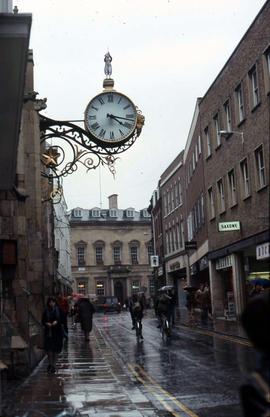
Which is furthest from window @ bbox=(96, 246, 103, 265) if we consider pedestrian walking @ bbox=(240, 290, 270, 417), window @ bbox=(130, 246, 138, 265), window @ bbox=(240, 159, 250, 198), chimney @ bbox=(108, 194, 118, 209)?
pedestrian walking @ bbox=(240, 290, 270, 417)

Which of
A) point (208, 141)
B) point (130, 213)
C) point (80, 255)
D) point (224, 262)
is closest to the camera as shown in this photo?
point (224, 262)

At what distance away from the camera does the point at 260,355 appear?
12.9 ft

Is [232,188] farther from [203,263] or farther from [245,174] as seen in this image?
[203,263]

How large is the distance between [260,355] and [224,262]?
2949 cm

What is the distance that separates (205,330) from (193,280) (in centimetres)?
2321

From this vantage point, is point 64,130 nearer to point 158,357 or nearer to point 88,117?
point 88,117

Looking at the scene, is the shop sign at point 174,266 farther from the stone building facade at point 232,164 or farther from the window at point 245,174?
the window at point 245,174

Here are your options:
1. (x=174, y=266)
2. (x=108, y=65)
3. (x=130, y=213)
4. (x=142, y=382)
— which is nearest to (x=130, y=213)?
(x=130, y=213)

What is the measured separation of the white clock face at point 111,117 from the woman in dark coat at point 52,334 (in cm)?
655

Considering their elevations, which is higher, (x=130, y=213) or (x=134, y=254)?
(x=130, y=213)

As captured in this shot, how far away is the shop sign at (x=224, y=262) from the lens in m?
31.9

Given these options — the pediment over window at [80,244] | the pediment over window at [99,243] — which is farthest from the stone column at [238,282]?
the pediment over window at [99,243]

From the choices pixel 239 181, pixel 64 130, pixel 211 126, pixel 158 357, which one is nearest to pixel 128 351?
pixel 158 357

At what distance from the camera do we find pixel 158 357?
17.6 m
